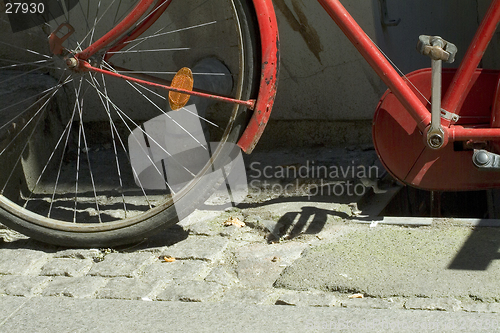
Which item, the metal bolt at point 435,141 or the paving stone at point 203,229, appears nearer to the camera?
the metal bolt at point 435,141

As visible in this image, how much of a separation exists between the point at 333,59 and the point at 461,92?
117 cm

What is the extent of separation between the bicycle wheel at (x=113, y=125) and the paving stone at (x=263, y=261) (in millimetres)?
327

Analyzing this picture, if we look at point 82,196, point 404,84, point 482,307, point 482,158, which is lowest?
point 482,307

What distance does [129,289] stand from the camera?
2441mm

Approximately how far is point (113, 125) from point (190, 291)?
1.36m

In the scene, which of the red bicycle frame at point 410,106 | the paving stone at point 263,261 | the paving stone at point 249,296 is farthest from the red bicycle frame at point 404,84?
the paving stone at point 249,296

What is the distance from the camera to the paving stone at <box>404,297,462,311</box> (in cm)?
210

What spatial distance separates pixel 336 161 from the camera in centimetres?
359

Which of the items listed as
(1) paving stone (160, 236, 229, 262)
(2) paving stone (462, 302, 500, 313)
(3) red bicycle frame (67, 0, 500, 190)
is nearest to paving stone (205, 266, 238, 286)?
(1) paving stone (160, 236, 229, 262)

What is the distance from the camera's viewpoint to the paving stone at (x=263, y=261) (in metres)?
2.44

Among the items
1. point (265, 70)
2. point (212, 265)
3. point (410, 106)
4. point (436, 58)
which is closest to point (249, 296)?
point (212, 265)

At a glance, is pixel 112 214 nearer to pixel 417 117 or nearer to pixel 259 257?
pixel 259 257

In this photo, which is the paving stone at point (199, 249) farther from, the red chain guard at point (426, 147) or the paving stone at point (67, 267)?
the red chain guard at point (426, 147)

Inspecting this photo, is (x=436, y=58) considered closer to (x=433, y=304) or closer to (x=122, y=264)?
(x=433, y=304)
